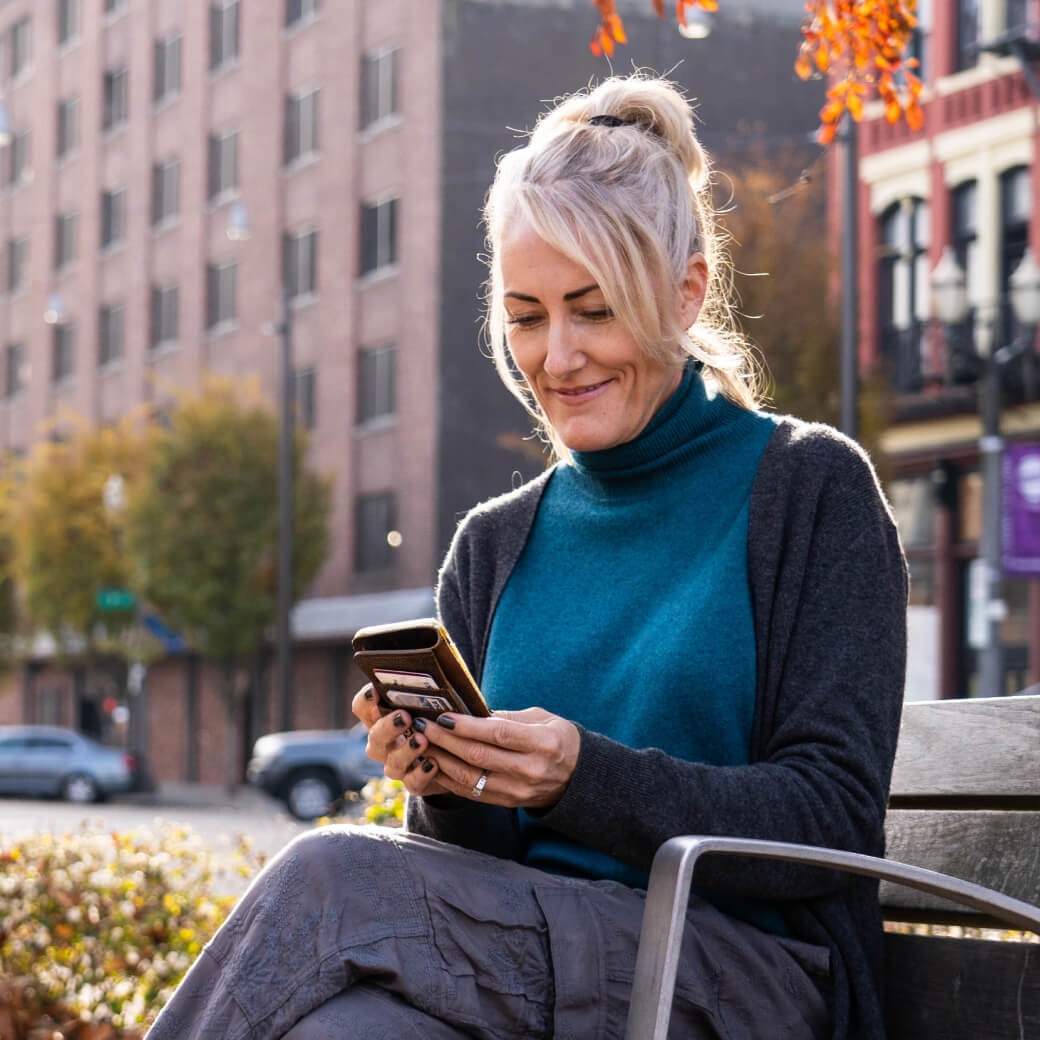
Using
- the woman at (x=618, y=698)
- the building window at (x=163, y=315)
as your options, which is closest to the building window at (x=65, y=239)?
the building window at (x=163, y=315)

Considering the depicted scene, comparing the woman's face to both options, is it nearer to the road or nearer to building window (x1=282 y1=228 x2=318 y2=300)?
the road

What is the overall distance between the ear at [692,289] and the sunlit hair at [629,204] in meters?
0.01

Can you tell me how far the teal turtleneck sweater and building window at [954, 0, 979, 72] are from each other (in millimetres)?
23992

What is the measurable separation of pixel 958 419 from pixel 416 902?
78.8ft

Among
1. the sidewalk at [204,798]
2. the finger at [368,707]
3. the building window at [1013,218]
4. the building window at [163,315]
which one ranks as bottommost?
the sidewalk at [204,798]

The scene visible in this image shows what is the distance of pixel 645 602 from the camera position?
297cm

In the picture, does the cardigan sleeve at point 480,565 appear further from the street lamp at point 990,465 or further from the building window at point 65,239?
the building window at point 65,239

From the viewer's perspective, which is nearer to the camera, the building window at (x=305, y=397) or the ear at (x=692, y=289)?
the ear at (x=692, y=289)

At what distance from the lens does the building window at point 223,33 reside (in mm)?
40375

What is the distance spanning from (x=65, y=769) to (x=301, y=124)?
529 inches

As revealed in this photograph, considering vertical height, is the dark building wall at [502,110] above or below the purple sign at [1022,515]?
above

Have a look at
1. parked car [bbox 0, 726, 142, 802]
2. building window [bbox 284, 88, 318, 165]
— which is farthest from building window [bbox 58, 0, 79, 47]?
parked car [bbox 0, 726, 142, 802]

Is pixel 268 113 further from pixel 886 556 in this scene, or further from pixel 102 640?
pixel 886 556

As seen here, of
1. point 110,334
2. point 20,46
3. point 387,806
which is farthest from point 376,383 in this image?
point 387,806
